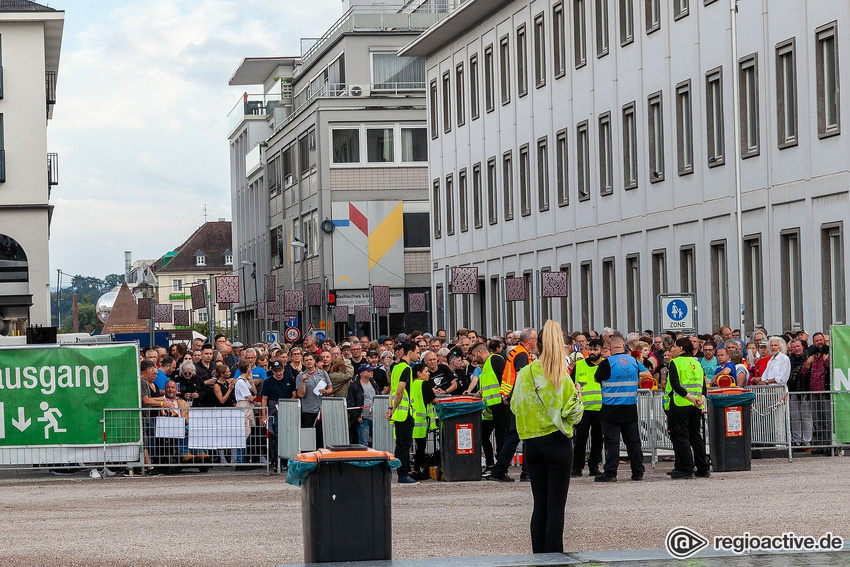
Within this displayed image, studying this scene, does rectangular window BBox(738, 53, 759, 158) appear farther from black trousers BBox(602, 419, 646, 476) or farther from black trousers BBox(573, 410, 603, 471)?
black trousers BBox(602, 419, 646, 476)

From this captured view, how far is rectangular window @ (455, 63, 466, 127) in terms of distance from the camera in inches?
2222

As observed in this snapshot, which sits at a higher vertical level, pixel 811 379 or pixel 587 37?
pixel 587 37

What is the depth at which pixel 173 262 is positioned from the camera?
6732 inches

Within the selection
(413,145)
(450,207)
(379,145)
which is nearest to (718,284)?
(450,207)

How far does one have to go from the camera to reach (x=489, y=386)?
19.4 metres

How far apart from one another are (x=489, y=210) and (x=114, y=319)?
51.5 ft

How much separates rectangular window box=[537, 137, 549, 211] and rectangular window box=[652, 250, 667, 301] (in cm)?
860

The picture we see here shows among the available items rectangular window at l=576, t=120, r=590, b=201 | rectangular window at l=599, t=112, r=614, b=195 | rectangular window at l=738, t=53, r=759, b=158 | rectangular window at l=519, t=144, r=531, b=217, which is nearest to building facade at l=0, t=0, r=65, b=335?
rectangular window at l=519, t=144, r=531, b=217

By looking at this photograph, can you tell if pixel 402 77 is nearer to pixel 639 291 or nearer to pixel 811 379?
pixel 639 291

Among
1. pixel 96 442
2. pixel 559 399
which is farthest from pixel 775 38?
pixel 559 399

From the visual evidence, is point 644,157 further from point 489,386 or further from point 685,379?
point 685,379

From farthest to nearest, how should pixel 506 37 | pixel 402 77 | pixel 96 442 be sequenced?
pixel 402 77, pixel 506 37, pixel 96 442

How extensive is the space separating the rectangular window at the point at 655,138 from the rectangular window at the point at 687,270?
2.14 m

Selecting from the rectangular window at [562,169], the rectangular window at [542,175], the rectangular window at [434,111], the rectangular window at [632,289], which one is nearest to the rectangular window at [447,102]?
the rectangular window at [434,111]
